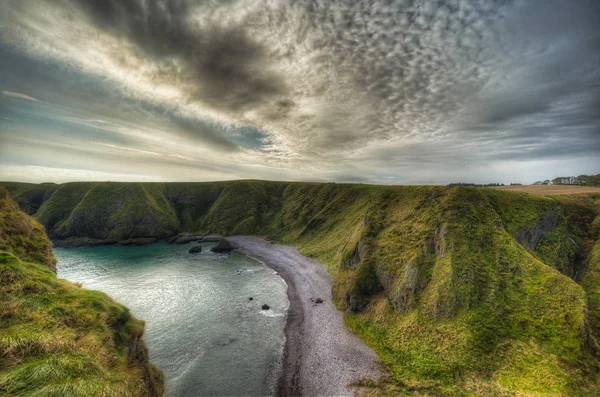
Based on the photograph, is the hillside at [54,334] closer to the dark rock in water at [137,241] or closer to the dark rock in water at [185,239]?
the dark rock in water at [185,239]

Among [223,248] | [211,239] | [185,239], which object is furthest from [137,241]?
[223,248]

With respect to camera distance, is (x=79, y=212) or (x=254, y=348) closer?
(x=254, y=348)

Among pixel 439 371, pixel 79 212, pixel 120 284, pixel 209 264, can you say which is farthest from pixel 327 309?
pixel 79 212

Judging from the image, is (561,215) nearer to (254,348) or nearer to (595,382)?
(595,382)

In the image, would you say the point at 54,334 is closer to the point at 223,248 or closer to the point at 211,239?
the point at 223,248

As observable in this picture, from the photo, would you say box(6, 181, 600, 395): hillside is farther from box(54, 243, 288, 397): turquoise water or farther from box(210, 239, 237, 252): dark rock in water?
box(210, 239, 237, 252): dark rock in water

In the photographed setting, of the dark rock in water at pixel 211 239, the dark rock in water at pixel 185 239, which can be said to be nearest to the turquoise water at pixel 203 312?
the dark rock in water at pixel 185 239

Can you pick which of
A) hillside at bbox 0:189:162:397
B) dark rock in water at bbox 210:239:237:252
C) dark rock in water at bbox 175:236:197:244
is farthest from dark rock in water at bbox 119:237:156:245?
hillside at bbox 0:189:162:397
